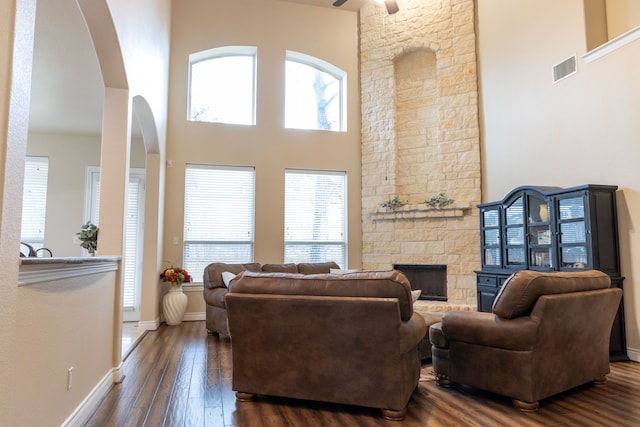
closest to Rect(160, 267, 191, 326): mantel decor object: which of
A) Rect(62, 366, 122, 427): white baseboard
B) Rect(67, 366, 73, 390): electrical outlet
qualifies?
Rect(62, 366, 122, 427): white baseboard

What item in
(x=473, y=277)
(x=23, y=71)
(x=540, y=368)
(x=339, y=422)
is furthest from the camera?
(x=473, y=277)

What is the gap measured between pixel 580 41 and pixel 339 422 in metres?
4.81

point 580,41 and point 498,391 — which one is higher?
point 580,41

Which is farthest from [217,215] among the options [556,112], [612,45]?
[612,45]

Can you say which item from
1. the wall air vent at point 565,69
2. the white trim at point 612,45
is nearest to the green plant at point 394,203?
the wall air vent at point 565,69

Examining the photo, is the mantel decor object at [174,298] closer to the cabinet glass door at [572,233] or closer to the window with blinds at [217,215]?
the window with blinds at [217,215]

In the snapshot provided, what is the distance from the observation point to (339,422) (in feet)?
8.31

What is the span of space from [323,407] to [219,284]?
295 cm

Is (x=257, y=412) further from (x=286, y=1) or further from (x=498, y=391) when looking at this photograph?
(x=286, y=1)

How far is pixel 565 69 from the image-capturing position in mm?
4840

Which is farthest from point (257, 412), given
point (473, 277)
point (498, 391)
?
point (473, 277)

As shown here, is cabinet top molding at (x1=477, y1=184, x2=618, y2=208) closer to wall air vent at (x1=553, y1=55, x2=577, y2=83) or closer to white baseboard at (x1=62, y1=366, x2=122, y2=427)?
wall air vent at (x1=553, y1=55, x2=577, y2=83)

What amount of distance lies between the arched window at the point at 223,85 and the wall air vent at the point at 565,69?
438cm

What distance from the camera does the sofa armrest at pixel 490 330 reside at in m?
2.67
